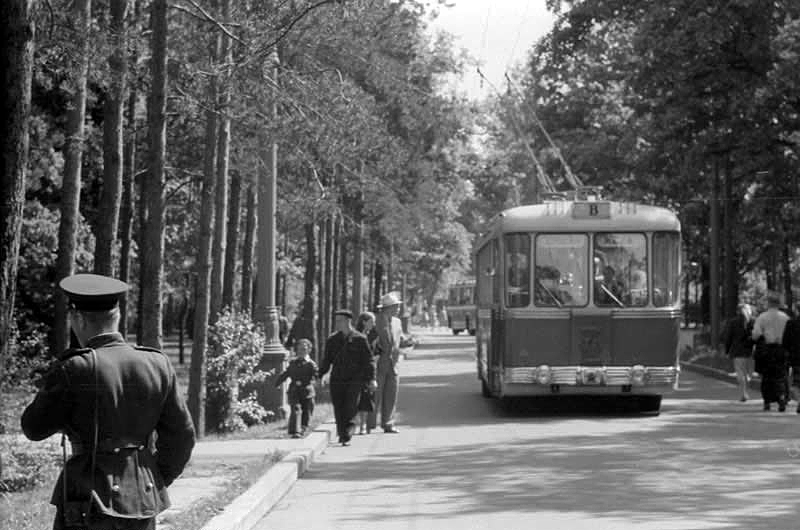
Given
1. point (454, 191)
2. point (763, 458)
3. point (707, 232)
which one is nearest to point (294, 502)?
point (763, 458)

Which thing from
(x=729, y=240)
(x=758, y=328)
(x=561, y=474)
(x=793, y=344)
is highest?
(x=729, y=240)

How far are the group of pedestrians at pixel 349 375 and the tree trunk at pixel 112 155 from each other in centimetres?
353

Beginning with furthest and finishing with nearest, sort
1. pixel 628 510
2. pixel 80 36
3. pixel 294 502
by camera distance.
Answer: pixel 80 36, pixel 294 502, pixel 628 510

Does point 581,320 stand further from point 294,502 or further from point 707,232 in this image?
point 707,232

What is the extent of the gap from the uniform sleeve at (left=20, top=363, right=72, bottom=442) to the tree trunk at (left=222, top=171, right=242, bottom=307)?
18557mm

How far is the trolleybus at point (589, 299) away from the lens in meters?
23.1

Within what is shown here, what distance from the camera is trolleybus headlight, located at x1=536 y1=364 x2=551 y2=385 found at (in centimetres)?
2305

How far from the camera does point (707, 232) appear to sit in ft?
182

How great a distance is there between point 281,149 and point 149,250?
6.34m

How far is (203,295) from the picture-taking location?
19.4 metres

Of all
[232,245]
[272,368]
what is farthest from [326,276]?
[272,368]

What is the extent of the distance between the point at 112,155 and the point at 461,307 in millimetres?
79015

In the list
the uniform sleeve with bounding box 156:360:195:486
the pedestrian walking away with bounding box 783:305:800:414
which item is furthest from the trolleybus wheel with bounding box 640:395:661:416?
the uniform sleeve with bounding box 156:360:195:486

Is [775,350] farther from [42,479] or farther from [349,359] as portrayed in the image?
[42,479]
